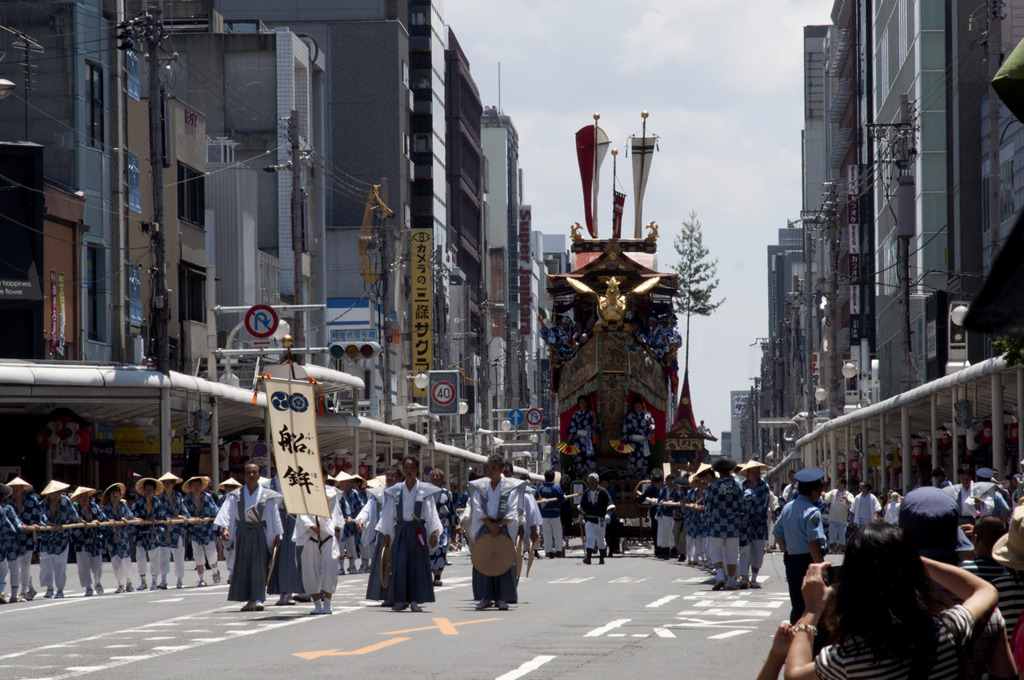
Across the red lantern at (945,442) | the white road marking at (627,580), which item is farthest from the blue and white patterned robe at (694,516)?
the red lantern at (945,442)

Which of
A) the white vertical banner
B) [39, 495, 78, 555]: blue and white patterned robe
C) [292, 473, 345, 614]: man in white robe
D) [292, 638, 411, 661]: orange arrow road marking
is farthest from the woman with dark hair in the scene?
[39, 495, 78, 555]: blue and white patterned robe

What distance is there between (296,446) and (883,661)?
13.0 meters

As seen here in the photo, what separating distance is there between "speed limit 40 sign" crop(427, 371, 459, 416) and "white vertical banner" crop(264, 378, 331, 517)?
3065cm

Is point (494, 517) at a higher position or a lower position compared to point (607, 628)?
higher

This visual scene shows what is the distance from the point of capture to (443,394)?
49.6 m

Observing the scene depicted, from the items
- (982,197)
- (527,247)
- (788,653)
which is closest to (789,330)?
(527,247)

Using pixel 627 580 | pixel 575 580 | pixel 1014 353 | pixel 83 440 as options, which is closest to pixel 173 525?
pixel 575 580

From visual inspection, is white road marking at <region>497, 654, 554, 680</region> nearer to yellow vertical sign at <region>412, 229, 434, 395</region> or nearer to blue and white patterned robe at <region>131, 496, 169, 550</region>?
blue and white patterned robe at <region>131, 496, 169, 550</region>

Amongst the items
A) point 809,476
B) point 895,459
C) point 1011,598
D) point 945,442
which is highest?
point 809,476

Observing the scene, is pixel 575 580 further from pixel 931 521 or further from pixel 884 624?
pixel 884 624

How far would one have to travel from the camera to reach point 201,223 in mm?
48844

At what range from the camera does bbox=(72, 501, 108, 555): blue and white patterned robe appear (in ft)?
72.8

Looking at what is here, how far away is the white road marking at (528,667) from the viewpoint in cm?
1124

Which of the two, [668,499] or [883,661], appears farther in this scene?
[668,499]
